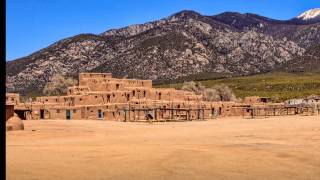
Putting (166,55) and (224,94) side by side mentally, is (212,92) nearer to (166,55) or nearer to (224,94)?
(224,94)

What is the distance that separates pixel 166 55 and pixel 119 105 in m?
80.4

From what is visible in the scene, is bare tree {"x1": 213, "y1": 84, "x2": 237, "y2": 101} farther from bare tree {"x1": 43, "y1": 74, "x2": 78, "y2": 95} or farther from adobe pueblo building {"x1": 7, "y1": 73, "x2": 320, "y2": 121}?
adobe pueblo building {"x1": 7, "y1": 73, "x2": 320, "y2": 121}

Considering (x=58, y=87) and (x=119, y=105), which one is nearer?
(x=119, y=105)

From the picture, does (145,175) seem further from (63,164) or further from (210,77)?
(210,77)

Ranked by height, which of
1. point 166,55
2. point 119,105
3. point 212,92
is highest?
point 166,55

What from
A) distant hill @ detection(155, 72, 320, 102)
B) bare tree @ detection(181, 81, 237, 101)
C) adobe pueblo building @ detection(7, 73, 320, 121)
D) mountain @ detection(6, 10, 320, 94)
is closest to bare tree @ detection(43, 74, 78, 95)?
mountain @ detection(6, 10, 320, 94)

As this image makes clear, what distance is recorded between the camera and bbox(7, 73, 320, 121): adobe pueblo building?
53375mm

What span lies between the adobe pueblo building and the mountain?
58635 mm

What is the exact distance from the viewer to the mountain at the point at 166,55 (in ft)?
435

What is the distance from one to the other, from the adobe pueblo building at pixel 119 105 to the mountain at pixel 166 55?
192 feet

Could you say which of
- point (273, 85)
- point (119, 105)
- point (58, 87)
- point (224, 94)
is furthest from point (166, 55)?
point (119, 105)

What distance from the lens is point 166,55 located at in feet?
439

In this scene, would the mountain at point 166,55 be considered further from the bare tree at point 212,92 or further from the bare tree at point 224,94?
the bare tree at point 224,94
